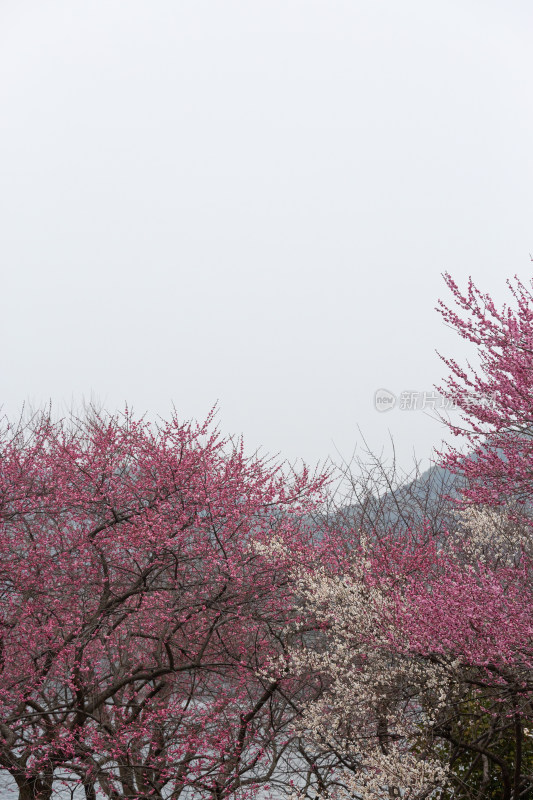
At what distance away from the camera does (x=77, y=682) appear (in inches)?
338

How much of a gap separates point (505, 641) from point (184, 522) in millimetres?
4016

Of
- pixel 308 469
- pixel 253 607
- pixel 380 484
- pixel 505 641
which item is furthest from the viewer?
pixel 380 484

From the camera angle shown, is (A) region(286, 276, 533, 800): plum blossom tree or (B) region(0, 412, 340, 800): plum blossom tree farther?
(B) region(0, 412, 340, 800): plum blossom tree

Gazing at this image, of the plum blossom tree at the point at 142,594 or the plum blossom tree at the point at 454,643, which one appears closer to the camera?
the plum blossom tree at the point at 454,643

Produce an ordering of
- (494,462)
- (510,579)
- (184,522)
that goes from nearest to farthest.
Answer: (494,462) < (510,579) < (184,522)

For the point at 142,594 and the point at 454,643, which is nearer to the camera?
the point at 454,643

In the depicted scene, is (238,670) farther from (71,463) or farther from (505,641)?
(505,641)

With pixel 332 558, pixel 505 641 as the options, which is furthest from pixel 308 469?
pixel 505 641

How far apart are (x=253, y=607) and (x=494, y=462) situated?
3839mm

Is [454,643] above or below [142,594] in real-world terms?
below

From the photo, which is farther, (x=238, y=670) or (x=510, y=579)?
(x=238, y=670)

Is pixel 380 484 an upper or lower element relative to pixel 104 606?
upper

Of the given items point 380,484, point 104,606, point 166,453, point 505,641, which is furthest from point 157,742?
point 380,484

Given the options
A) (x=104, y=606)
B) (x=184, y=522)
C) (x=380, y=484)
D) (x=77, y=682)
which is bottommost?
(x=77, y=682)
